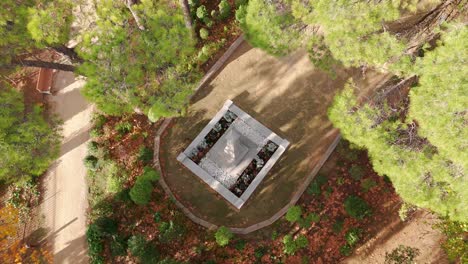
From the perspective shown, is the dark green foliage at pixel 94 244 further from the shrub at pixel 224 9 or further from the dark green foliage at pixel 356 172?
the shrub at pixel 224 9

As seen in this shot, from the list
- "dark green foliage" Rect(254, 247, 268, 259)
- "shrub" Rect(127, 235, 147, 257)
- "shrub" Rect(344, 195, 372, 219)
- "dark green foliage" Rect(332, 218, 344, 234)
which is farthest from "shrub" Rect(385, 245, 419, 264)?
"shrub" Rect(127, 235, 147, 257)

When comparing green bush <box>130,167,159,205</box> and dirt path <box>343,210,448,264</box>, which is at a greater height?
green bush <box>130,167,159,205</box>

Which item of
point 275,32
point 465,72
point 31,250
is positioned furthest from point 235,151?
point 31,250

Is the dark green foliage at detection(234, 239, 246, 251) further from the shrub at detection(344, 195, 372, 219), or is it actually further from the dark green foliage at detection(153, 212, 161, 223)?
the shrub at detection(344, 195, 372, 219)

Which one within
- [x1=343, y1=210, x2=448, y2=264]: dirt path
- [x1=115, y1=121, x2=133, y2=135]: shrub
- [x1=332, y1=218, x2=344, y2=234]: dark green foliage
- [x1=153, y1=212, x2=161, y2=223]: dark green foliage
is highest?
[x1=115, y1=121, x2=133, y2=135]: shrub

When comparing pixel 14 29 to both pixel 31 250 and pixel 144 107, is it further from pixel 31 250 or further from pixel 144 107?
pixel 31 250
